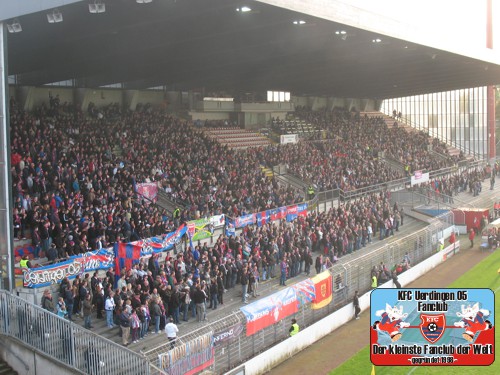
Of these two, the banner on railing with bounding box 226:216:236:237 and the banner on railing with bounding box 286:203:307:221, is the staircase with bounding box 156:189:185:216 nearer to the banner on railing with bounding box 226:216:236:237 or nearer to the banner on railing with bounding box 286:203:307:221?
the banner on railing with bounding box 226:216:236:237

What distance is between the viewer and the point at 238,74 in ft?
125

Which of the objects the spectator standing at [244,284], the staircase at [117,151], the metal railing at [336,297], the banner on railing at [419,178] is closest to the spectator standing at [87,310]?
the metal railing at [336,297]

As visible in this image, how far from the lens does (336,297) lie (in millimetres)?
23562

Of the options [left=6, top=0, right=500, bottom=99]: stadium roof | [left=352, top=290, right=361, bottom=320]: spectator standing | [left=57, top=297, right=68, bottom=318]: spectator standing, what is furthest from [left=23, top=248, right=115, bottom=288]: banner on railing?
[left=352, top=290, right=361, bottom=320]: spectator standing

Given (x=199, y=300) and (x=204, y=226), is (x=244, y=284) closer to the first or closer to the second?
(x=199, y=300)

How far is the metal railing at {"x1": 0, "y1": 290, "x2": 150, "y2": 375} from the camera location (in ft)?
49.3

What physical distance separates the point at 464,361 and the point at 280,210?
861 inches

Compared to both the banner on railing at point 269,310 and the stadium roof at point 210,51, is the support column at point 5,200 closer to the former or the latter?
the stadium roof at point 210,51

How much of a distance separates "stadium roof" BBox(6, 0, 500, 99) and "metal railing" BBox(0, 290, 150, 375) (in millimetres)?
7984

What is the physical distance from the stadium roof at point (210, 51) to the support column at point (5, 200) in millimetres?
2216

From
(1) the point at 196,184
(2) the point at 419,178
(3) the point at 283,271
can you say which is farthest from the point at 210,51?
(2) the point at 419,178

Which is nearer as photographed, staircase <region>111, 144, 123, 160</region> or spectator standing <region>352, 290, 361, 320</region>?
spectator standing <region>352, 290, 361, 320</region>

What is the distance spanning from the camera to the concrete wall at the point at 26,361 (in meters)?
15.6

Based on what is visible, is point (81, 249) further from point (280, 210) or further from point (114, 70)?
point (114, 70)
